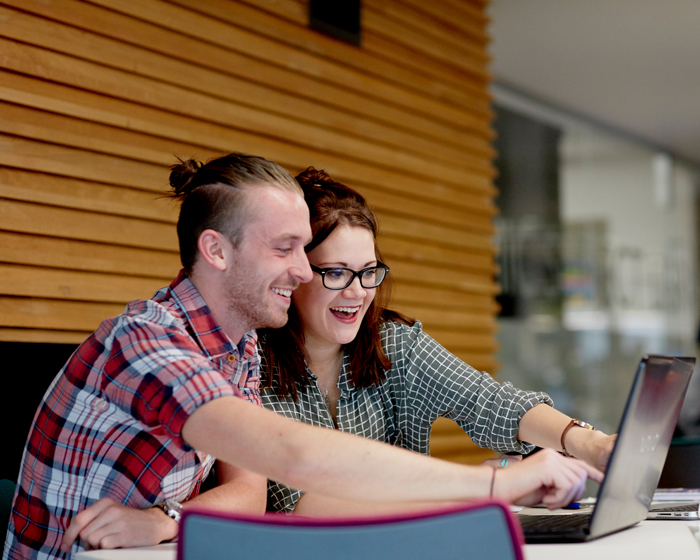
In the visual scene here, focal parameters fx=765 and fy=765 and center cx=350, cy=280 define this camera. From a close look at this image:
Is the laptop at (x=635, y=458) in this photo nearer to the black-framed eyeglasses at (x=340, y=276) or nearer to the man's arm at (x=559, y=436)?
the man's arm at (x=559, y=436)

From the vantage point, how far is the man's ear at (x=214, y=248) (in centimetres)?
154

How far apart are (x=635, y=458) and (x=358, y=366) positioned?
0.97 meters

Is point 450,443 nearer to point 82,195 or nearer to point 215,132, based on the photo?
point 215,132

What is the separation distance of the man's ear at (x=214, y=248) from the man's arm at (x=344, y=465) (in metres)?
0.39

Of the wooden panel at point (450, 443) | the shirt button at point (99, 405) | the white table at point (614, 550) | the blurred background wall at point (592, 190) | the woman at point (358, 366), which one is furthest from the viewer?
the blurred background wall at point (592, 190)

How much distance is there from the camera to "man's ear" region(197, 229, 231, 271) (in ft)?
5.05

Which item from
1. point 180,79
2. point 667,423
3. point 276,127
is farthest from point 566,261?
point 667,423

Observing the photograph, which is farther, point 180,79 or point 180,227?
point 180,79

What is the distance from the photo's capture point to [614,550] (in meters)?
1.16

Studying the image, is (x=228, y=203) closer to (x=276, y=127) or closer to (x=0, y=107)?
(x=0, y=107)

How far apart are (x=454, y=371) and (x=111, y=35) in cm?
187

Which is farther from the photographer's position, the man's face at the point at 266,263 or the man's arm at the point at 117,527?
the man's face at the point at 266,263

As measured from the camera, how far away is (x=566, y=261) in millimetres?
7383

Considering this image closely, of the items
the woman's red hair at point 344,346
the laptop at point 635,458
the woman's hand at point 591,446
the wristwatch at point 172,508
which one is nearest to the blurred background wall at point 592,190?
the woman's red hair at point 344,346
